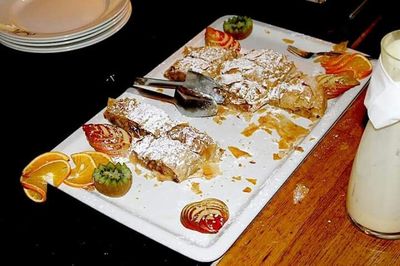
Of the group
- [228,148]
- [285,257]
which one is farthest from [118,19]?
[285,257]

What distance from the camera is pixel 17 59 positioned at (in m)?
1.60

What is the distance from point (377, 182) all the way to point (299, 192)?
7.7 inches

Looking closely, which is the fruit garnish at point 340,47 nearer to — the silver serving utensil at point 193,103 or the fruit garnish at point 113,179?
the silver serving utensil at point 193,103

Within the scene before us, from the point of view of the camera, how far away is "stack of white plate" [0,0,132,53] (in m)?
1.46

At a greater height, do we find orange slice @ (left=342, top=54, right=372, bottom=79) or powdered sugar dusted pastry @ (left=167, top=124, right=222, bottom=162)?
orange slice @ (left=342, top=54, right=372, bottom=79)

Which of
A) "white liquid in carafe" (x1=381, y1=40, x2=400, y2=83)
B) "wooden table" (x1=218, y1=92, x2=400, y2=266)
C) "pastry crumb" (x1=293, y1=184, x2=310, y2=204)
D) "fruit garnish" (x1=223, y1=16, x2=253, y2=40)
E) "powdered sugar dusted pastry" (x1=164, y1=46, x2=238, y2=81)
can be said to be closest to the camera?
"white liquid in carafe" (x1=381, y1=40, x2=400, y2=83)

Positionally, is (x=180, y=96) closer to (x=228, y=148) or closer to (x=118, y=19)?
(x=228, y=148)

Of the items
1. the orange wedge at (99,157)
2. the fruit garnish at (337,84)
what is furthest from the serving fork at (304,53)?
the orange wedge at (99,157)

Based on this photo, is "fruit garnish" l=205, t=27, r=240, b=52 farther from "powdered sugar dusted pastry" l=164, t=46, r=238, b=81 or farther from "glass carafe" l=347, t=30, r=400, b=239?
"glass carafe" l=347, t=30, r=400, b=239

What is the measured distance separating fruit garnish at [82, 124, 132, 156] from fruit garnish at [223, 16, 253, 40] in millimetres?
454

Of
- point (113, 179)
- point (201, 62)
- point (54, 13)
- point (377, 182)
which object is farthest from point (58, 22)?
point (377, 182)

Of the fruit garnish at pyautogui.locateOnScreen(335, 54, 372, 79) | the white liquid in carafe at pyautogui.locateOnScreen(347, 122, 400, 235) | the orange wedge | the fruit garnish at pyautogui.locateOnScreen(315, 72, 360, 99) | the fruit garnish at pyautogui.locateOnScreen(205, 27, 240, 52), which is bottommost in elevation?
the orange wedge

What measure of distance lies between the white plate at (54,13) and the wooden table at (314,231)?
2.36ft

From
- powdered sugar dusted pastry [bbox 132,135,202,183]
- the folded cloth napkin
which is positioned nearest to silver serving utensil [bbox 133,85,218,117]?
powdered sugar dusted pastry [bbox 132,135,202,183]
